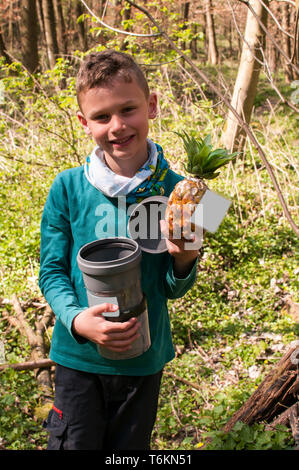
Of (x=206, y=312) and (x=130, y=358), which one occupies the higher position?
(x=130, y=358)

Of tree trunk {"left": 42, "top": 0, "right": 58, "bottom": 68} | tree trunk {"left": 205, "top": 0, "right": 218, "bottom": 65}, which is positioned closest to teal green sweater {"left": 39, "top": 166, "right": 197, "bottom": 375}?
tree trunk {"left": 42, "top": 0, "right": 58, "bottom": 68}

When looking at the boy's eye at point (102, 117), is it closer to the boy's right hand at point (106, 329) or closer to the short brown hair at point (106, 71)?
the short brown hair at point (106, 71)

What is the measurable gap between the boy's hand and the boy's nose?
1.35 ft

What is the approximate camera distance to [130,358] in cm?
174

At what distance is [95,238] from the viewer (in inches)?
71.3

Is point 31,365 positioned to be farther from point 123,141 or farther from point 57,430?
point 123,141

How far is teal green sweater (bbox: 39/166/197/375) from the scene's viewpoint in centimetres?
179

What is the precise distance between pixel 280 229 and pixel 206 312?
1696mm

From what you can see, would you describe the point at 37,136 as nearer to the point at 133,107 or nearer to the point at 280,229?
the point at 280,229

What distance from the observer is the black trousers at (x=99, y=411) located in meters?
1.81

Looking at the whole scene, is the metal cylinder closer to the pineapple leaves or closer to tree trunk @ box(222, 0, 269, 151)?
the pineapple leaves

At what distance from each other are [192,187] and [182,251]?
9.9 inches

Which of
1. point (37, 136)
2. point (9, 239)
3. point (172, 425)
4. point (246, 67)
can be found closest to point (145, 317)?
point (172, 425)

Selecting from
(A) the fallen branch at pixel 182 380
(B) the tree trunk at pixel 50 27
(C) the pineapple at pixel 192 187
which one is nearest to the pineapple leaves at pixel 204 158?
(C) the pineapple at pixel 192 187
